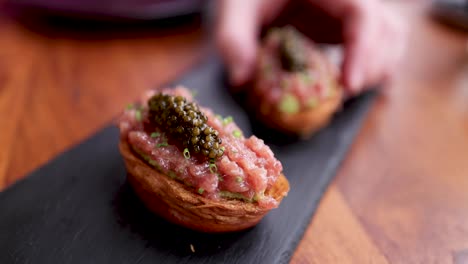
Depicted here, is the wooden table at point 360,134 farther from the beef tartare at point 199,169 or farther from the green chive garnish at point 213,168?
the green chive garnish at point 213,168

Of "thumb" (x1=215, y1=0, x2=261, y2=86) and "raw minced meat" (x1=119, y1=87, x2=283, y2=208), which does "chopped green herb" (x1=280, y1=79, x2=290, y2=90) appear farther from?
"raw minced meat" (x1=119, y1=87, x2=283, y2=208)

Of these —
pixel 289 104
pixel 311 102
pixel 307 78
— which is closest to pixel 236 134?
pixel 289 104

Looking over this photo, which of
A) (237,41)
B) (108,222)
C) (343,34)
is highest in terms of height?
(343,34)

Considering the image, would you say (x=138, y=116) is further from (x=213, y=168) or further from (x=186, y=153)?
(x=213, y=168)

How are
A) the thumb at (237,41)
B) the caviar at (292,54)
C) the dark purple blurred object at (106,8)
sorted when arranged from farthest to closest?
the dark purple blurred object at (106,8) < the thumb at (237,41) < the caviar at (292,54)

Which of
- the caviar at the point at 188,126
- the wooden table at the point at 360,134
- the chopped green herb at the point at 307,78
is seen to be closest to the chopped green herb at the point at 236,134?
the caviar at the point at 188,126

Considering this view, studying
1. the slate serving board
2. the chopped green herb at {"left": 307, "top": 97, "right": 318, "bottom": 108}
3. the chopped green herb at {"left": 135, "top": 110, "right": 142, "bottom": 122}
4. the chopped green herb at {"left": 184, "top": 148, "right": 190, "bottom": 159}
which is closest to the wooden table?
the slate serving board

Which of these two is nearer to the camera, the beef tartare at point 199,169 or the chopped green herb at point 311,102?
the beef tartare at point 199,169
